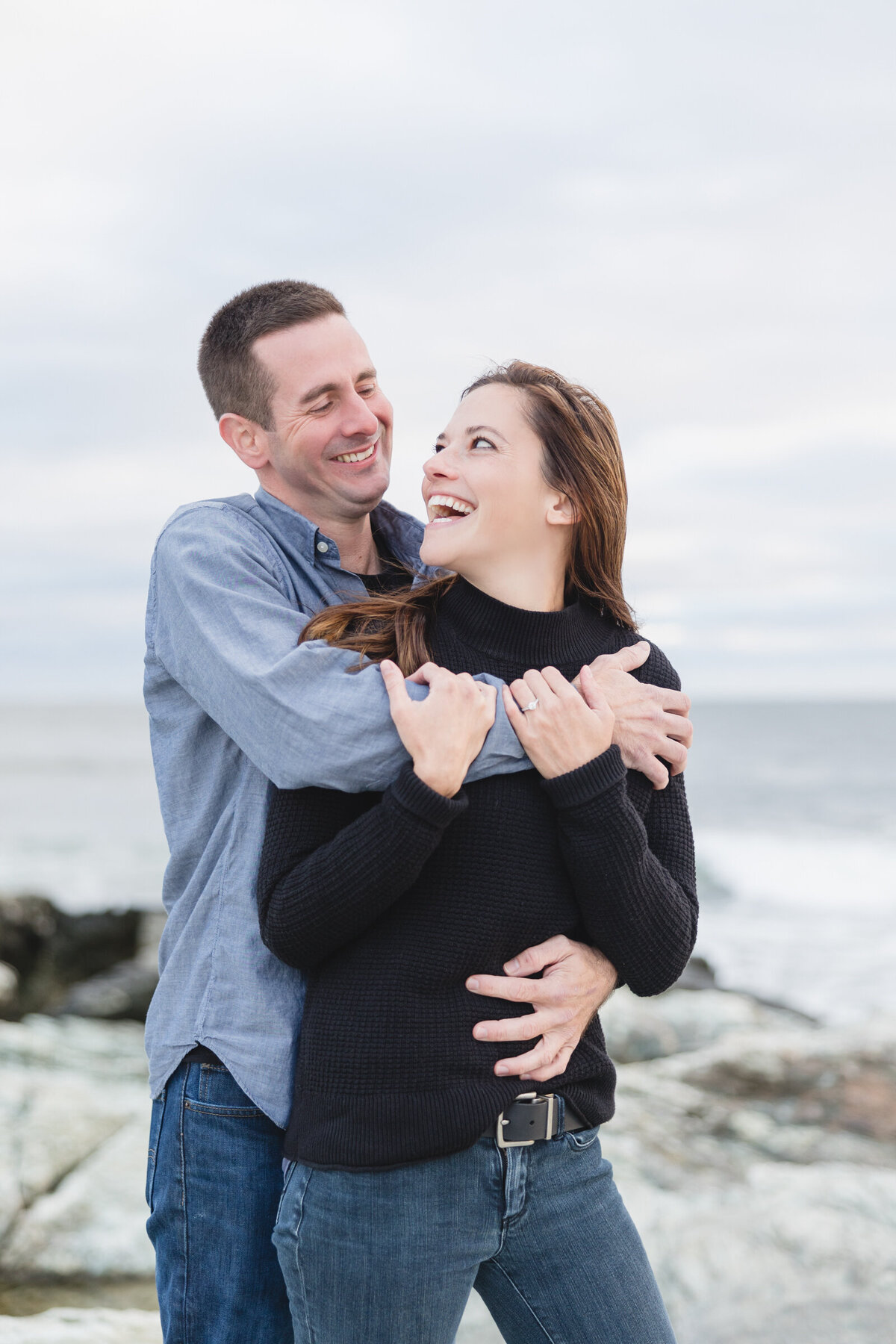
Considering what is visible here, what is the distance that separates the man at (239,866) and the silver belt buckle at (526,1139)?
0.05m

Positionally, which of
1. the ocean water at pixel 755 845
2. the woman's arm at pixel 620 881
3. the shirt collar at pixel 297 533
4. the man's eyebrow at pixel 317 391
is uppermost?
the man's eyebrow at pixel 317 391

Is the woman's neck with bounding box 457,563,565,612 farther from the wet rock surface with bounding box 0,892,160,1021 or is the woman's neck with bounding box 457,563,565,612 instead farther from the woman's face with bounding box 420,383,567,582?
the wet rock surface with bounding box 0,892,160,1021

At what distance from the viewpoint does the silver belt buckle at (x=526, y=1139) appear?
2.11 meters

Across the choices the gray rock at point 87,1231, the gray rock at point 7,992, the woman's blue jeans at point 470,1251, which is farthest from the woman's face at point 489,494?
the gray rock at point 7,992

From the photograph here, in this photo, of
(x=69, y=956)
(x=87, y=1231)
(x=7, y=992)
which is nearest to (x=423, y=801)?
(x=87, y=1231)

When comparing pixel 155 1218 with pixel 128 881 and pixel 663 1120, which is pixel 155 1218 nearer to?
pixel 663 1120

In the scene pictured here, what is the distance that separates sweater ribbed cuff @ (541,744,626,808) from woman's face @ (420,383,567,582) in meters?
0.57

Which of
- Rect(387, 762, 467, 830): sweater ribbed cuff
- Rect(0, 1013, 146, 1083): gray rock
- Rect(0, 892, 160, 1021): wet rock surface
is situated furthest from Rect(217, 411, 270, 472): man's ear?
Rect(0, 892, 160, 1021): wet rock surface

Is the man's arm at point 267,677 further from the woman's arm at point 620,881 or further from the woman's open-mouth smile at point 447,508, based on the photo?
the woman's open-mouth smile at point 447,508

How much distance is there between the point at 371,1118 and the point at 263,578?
1.12m

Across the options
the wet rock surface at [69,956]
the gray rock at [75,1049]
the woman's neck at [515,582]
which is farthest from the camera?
the wet rock surface at [69,956]

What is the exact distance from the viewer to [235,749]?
2.48 m

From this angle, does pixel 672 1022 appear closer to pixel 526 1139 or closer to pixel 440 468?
pixel 526 1139

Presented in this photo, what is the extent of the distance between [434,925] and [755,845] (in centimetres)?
2604
